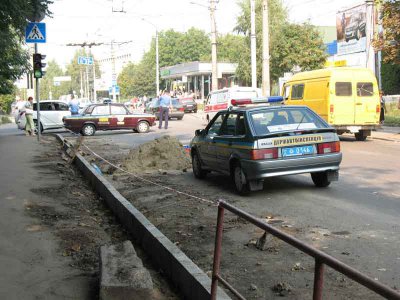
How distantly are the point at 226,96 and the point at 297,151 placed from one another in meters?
16.7

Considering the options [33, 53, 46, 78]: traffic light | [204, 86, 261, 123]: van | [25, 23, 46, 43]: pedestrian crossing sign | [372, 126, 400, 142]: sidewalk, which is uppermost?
[25, 23, 46, 43]: pedestrian crossing sign

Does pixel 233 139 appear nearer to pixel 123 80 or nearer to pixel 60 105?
pixel 60 105

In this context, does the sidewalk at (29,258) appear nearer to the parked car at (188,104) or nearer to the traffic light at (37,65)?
the traffic light at (37,65)

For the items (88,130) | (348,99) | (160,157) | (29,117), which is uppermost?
(348,99)

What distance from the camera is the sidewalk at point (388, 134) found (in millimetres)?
17977

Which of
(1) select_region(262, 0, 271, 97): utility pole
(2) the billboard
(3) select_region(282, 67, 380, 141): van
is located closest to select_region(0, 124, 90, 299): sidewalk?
(3) select_region(282, 67, 380, 141): van

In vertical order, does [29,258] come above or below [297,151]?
below

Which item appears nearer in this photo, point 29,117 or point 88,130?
point 29,117

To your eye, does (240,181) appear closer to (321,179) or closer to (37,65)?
(321,179)

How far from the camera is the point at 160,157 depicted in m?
12.6

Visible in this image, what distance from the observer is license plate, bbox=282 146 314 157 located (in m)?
8.09

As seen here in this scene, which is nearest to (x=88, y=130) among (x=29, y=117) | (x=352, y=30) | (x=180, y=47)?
(x=29, y=117)

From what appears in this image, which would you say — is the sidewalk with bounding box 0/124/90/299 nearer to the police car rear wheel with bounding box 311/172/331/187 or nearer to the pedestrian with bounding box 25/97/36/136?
the police car rear wheel with bounding box 311/172/331/187

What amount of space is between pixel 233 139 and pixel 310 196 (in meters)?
1.60
